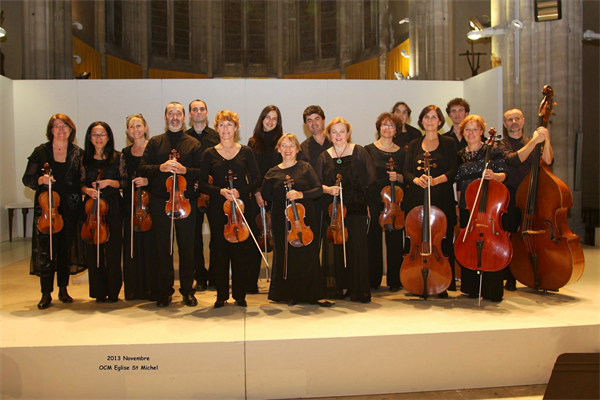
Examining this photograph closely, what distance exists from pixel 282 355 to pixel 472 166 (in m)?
1.85

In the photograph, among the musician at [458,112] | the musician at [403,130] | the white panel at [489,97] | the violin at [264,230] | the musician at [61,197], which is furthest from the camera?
the white panel at [489,97]

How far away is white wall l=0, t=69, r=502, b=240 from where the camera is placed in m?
6.94

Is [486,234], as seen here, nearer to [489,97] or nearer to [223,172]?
[223,172]

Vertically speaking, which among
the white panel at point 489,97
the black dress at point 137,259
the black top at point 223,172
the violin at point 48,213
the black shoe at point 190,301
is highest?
the white panel at point 489,97

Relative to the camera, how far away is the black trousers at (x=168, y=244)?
11.0 feet

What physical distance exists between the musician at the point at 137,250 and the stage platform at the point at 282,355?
1.95 feet

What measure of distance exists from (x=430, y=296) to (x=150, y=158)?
7.19 feet

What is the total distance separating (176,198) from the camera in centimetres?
326

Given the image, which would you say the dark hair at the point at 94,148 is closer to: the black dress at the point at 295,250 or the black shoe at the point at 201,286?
the black dress at the point at 295,250

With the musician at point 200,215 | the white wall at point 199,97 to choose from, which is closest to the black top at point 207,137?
the musician at point 200,215

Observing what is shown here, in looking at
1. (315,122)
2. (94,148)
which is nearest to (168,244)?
(94,148)

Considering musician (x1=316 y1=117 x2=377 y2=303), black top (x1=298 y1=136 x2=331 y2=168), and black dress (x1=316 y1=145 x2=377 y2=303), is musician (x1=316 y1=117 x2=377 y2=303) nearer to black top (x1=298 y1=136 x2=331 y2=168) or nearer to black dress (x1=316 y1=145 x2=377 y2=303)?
black dress (x1=316 y1=145 x2=377 y2=303)

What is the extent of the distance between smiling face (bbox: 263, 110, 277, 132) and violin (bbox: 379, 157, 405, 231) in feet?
2.97

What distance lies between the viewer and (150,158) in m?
3.35
